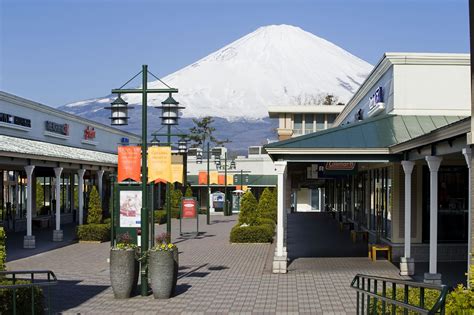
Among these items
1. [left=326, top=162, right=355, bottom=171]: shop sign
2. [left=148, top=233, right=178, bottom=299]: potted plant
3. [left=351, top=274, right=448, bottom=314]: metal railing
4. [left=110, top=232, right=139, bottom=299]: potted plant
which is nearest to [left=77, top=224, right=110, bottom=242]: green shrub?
[left=326, top=162, right=355, bottom=171]: shop sign

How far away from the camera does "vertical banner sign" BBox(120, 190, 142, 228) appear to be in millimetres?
22547

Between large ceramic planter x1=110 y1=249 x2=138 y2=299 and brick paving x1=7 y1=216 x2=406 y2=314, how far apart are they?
263mm

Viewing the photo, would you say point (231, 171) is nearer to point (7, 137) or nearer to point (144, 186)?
point (7, 137)

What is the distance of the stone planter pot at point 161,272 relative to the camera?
1587cm

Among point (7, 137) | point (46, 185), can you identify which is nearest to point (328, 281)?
point (7, 137)

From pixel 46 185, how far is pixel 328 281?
103 ft

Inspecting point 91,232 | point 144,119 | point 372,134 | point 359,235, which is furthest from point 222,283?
point 91,232

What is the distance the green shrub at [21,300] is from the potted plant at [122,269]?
2.89 m

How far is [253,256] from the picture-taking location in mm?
25344

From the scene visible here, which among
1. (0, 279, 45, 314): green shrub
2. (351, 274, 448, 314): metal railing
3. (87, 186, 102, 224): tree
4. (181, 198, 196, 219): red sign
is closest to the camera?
(351, 274, 448, 314): metal railing

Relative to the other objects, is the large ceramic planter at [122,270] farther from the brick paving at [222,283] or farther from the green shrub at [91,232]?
the green shrub at [91,232]

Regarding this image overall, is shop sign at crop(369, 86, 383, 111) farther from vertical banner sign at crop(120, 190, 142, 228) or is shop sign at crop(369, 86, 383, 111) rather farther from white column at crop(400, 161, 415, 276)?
vertical banner sign at crop(120, 190, 142, 228)

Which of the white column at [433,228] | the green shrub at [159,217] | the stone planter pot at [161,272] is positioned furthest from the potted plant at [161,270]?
the green shrub at [159,217]

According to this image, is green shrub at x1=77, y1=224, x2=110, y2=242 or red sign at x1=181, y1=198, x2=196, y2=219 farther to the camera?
red sign at x1=181, y1=198, x2=196, y2=219
